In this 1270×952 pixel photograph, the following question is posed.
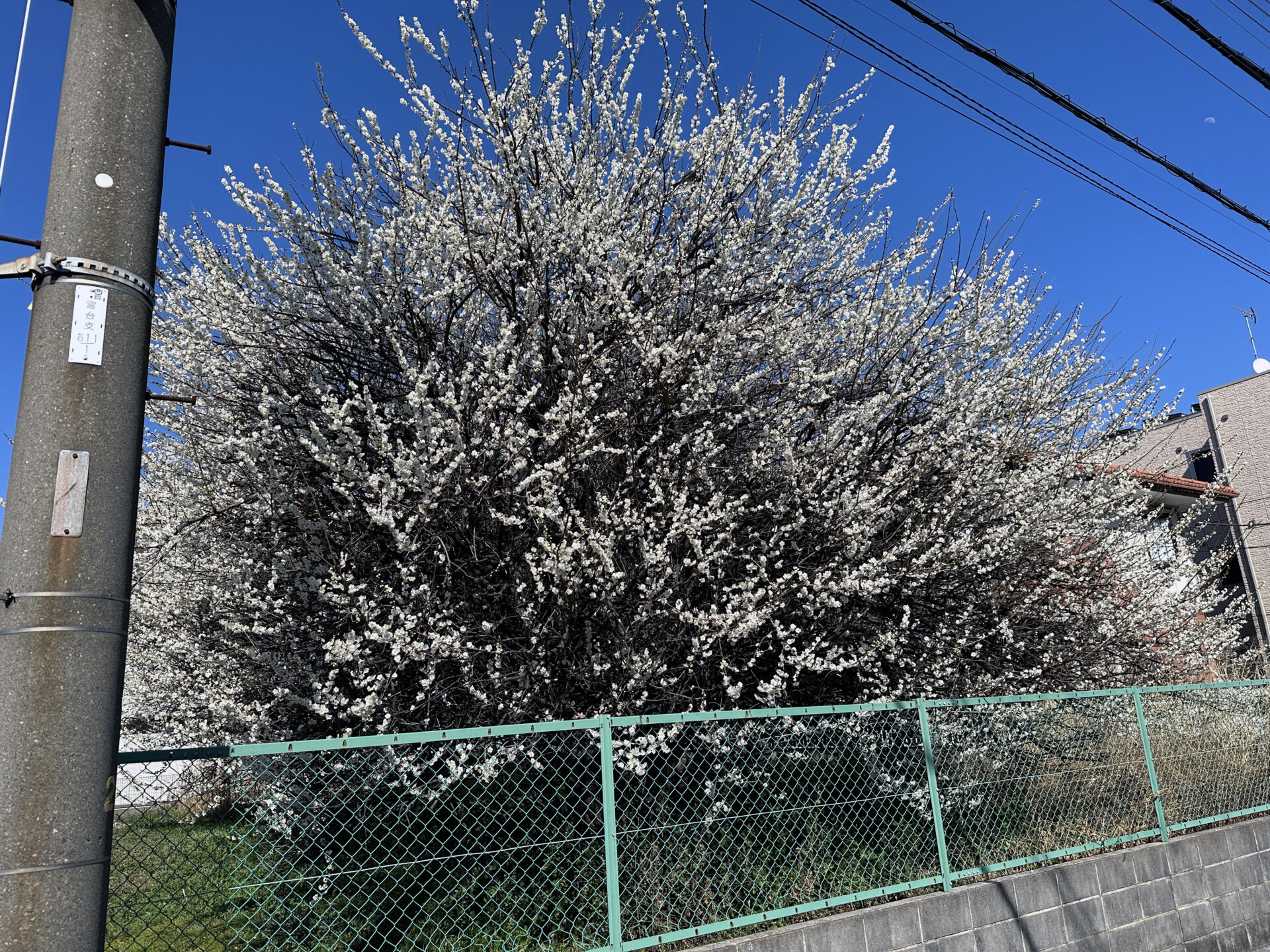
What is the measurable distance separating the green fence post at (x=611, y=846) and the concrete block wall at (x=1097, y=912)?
1.50 ft

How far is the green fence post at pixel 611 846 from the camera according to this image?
3465 mm

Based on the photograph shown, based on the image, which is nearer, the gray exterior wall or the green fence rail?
the green fence rail

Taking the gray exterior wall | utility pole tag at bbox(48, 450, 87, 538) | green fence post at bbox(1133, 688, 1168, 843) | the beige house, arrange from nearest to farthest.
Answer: utility pole tag at bbox(48, 450, 87, 538) → green fence post at bbox(1133, 688, 1168, 843) → the beige house → the gray exterior wall

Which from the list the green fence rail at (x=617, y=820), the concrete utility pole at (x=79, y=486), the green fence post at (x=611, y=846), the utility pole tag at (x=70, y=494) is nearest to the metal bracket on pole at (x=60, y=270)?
the concrete utility pole at (x=79, y=486)

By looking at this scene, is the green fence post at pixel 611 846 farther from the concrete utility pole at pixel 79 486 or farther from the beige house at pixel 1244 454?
the beige house at pixel 1244 454

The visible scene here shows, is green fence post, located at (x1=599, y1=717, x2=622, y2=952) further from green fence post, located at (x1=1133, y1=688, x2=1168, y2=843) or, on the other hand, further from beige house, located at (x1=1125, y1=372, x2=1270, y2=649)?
beige house, located at (x1=1125, y1=372, x2=1270, y2=649)

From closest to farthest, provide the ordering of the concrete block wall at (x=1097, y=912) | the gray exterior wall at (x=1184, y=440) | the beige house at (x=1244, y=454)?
the concrete block wall at (x=1097, y=912) → the beige house at (x=1244, y=454) → the gray exterior wall at (x=1184, y=440)

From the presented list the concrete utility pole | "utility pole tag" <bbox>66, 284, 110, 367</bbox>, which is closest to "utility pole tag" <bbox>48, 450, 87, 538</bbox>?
the concrete utility pole

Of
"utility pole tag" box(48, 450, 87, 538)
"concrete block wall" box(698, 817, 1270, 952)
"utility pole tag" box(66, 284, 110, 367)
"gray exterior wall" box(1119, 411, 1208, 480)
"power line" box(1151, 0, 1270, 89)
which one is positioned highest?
"gray exterior wall" box(1119, 411, 1208, 480)

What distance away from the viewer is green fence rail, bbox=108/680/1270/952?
3.48 metres

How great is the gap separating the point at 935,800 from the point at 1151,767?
2.40 m

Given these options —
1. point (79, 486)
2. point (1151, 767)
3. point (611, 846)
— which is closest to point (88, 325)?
point (79, 486)

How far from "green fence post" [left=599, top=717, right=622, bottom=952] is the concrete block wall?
18.0 inches

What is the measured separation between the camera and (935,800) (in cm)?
464
